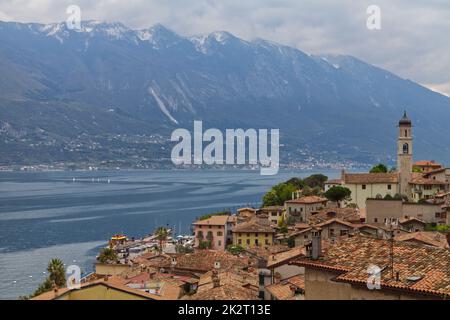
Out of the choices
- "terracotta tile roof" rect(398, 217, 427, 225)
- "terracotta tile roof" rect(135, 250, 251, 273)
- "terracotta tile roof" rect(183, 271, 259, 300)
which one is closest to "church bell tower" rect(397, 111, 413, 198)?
"terracotta tile roof" rect(398, 217, 427, 225)

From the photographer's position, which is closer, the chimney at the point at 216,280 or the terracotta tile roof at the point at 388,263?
the terracotta tile roof at the point at 388,263

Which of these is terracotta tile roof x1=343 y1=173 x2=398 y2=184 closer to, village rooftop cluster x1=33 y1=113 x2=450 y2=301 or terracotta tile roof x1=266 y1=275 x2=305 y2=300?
village rooftop cluster x1=33 y1=113 x2=450 y2=301

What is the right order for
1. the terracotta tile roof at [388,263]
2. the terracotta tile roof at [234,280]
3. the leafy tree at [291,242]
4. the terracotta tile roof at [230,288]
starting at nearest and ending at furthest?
the terracotta tile roof at [388,263] < the terracotta tile roof at [230,288] < the terracotta tile roof at [234,280] < the leafy tree at [291,242]

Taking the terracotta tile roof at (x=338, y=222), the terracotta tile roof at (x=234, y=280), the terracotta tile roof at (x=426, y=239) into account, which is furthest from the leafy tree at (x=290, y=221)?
the terracotta tile roof at (x=234, y=280)

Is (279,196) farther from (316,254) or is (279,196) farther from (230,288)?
(316,254)

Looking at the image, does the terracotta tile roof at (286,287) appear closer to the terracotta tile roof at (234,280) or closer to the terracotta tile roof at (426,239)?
the terracotta tile roof at (234,280)
